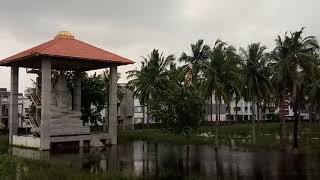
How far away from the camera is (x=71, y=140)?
4844 cm

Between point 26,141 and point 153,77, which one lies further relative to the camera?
point 153,77

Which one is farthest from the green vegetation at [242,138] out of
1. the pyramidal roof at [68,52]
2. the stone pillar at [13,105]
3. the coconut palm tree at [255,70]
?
the stone pillar at [13,105]

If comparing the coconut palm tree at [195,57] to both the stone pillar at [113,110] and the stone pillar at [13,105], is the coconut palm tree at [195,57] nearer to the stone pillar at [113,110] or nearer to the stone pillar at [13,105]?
the stone pillar at [113,110]

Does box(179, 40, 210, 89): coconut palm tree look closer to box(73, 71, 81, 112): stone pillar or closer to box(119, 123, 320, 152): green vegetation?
box(119, 123, 320, 152): green vegetation

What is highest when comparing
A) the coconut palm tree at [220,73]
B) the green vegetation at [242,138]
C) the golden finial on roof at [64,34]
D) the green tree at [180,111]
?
the golden finial on roof at [64,34]

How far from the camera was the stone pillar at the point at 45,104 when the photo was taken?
45.8 meters

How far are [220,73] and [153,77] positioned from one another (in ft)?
62.4

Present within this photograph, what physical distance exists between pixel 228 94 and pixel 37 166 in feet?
87.4

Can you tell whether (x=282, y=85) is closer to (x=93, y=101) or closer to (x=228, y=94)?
(x=228, y=94)

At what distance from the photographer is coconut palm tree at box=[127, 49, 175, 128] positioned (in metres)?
63.7

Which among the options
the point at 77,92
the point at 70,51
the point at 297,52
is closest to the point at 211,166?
the point at 297,52

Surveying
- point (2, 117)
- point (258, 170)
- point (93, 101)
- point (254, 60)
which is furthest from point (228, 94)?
point (2, 117)

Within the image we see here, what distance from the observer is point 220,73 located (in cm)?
4700

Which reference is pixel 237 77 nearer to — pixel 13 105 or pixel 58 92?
pixel 58 92
